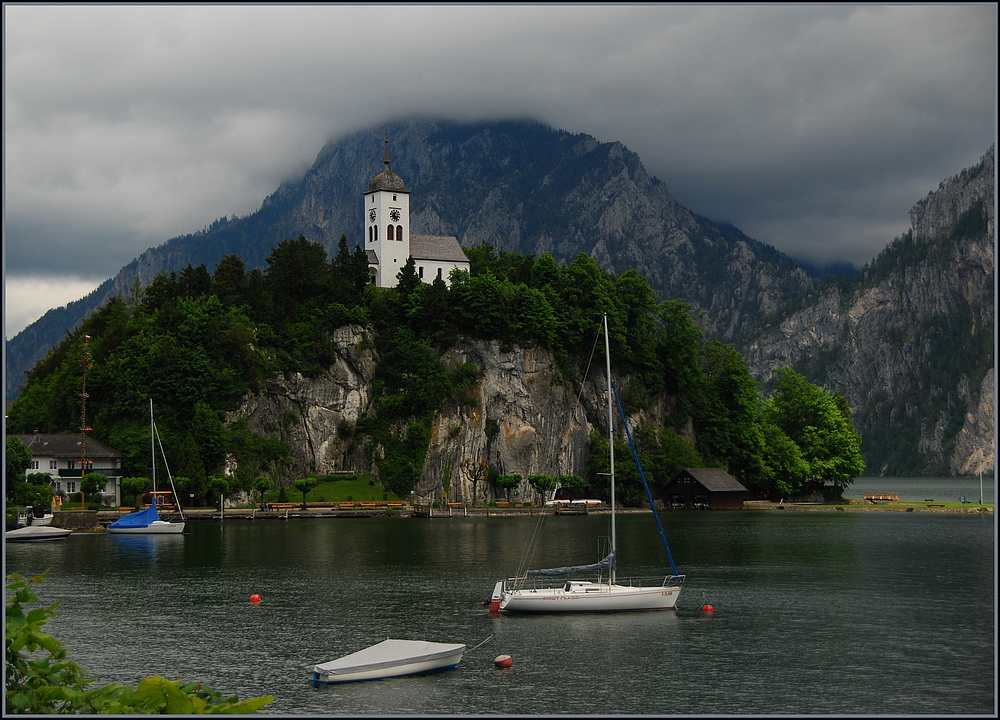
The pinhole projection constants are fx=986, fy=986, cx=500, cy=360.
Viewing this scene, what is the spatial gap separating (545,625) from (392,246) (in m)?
104

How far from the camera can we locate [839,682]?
35.4 metres

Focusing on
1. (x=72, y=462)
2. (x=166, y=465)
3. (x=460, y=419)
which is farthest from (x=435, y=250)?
(x=72, y=462)

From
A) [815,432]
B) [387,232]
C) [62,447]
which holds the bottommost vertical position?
[62,447]

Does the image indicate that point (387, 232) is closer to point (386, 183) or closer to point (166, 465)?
point (386, 183)

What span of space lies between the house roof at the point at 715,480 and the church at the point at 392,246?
149 ft

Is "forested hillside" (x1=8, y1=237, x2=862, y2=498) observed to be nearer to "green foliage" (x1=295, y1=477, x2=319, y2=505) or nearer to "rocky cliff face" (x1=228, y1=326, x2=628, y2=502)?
"rocky cliff face" (x1=228, y1=326, x2=628, y2=502)

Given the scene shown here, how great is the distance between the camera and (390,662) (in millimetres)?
35219

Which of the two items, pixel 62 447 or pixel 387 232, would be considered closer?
pixel 62 447

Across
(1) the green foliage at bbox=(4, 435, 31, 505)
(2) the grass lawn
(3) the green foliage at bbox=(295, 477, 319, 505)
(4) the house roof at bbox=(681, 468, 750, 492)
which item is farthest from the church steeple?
(1) the green foliage at bbox=(4, 435, 31, 505)

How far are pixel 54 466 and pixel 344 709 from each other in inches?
3576

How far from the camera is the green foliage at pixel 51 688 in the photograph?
11.9 m

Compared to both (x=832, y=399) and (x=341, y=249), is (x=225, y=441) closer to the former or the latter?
(x=341, y=249)

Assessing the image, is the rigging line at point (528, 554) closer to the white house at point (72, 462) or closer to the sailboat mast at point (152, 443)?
the sailboat mast at point (152, 443)

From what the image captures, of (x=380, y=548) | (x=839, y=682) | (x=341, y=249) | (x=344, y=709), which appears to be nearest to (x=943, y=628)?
(x=839, y=682)
